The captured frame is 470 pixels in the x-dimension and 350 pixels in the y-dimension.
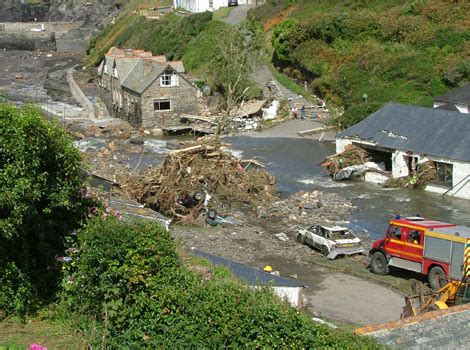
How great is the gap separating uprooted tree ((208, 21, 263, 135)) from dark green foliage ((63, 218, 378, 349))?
120ft

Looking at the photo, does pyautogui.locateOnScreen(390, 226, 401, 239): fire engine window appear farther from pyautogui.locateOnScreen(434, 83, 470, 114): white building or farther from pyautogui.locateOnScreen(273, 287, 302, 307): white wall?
pyautogui.locateOnScreen(434, 83, 470, 114): white building

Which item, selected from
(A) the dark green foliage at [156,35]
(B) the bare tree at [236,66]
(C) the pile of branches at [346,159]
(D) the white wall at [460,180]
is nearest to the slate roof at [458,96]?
(C) the pile of branches at [346,159]

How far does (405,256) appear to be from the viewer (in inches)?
949

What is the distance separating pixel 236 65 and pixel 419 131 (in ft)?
76.6

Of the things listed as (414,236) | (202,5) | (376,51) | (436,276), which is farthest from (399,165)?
(202,5)

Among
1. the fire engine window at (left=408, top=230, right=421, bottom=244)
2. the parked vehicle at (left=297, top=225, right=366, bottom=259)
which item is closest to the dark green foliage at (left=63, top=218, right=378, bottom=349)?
the fire engine window at (left=408, top=230, right=421, bottom=244)

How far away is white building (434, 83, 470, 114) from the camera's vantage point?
146 ft

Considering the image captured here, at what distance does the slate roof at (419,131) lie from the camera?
3634 cm

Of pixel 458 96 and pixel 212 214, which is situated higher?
pixel 458 96

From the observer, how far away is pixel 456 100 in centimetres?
4512

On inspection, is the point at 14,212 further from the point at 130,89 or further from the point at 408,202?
the point at 130,89

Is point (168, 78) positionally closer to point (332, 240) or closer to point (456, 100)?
point (456, 100)

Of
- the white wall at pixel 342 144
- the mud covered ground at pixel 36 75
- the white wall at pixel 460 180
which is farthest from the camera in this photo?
the mud covered ground at pixel 36 75

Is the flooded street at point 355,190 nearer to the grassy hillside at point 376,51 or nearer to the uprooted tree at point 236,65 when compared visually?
the grassy hillside at point 376,51
